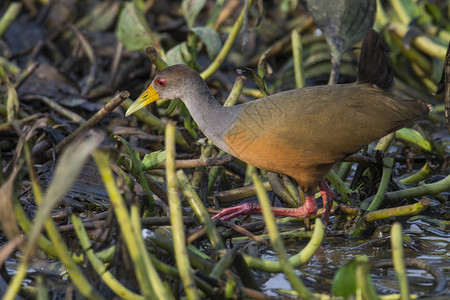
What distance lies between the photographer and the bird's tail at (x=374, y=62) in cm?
322

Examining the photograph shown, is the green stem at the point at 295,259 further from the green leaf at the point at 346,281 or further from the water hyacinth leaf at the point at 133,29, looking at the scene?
the water hyacinth leaf at the point at 133,29

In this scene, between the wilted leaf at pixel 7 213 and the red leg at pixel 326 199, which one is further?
the red leg at pixel 326 199

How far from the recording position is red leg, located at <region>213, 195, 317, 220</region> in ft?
10.3

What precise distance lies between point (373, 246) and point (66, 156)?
6.01ft

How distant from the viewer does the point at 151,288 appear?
1820 mm

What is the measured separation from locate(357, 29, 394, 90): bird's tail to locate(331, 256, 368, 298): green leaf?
1.54m

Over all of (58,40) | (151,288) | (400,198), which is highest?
(58,40)

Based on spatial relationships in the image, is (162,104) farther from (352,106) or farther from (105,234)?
(105,234)

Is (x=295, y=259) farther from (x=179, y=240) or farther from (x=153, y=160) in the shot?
(x=153, y=160)

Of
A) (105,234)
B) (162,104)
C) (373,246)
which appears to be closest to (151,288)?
(105,234)

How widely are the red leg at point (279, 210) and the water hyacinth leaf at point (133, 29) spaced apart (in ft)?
6.90

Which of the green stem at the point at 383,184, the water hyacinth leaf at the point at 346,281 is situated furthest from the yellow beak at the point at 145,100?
the water hyacinth leaf at the point at 346,281

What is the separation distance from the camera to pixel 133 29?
4.91m

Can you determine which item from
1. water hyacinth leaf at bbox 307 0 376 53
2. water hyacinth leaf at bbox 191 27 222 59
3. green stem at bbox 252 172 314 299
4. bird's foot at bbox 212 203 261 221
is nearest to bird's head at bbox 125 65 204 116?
bird's foot at bbox 212 203 261 221
